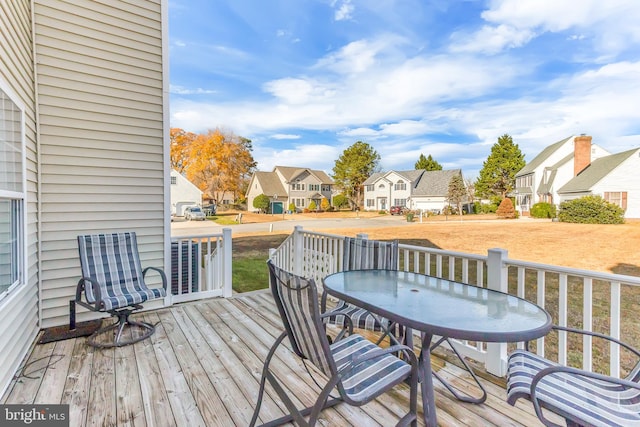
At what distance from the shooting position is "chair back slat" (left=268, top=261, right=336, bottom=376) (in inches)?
57.5

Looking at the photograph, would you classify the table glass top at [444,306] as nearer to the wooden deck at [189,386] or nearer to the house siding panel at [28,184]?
the wooden deck at [189,386]

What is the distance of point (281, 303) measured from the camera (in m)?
1.75

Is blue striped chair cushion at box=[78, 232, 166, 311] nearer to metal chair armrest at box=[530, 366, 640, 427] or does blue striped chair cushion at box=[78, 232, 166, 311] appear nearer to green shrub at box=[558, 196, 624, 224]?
metal chair armrest at box=[530, 366, 640, 427]

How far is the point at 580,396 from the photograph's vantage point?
141 centimetres

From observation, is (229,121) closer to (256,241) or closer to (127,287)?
(256,241)

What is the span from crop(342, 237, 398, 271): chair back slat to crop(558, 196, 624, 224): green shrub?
73.5 feet

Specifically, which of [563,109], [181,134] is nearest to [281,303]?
[563,109]

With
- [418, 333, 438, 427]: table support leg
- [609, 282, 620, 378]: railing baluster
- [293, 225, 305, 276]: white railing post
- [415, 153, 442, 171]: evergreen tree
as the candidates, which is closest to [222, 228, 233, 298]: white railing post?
[293, 225, 305, 276]: white railing post

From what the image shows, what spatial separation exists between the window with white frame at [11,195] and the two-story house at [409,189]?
33706mm

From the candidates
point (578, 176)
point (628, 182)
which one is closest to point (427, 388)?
point (628, 182)

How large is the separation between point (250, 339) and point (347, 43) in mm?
12375

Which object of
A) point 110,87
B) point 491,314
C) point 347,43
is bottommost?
point 491,314

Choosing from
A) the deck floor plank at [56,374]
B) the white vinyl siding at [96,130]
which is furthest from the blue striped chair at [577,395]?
the white vinyl siding at [96,130]

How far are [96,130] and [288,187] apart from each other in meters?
32.3
